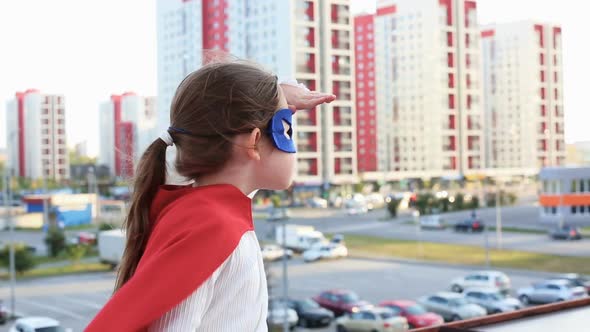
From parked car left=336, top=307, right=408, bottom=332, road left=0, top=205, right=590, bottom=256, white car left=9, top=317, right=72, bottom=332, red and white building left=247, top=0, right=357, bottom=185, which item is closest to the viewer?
white car left=9, top=317, right=72, bottom=332

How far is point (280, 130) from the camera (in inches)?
14.5

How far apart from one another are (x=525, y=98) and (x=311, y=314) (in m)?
5.43

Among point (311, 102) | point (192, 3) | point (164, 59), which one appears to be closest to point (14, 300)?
point (164, 59)

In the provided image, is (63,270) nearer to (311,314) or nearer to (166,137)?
(311,314)

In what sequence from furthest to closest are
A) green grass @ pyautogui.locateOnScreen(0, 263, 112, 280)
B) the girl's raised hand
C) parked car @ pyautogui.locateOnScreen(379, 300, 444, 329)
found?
green grass @ pyautogui.locateOnScreen(0, 263, 112, 280)
parked car @ pyautogui.locateOnScreen(379, 300, 444, 329)
the girl's raised hand

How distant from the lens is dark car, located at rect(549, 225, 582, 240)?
724 centimetres

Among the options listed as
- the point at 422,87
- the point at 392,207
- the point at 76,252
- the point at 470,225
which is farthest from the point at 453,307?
the point at 422,87

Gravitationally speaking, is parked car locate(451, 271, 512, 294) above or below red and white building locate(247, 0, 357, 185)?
below

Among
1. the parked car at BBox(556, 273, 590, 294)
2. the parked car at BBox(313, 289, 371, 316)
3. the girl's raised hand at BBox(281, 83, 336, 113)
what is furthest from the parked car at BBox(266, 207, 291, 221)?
the girl's raised hand at BBox(281, 83, 336, 113)

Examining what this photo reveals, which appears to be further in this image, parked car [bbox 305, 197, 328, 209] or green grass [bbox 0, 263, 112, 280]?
parked car [bbox 305, 197, 328, 209]

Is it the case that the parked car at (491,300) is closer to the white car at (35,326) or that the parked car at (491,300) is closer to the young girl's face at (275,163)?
the white car at (35,326)

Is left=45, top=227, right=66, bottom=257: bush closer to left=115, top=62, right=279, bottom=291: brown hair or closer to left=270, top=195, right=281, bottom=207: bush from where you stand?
left=270, top=195, right=281, bottom=207: bush

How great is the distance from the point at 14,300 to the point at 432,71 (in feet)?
18.7

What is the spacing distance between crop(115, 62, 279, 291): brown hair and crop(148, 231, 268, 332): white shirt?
2.2 inches
